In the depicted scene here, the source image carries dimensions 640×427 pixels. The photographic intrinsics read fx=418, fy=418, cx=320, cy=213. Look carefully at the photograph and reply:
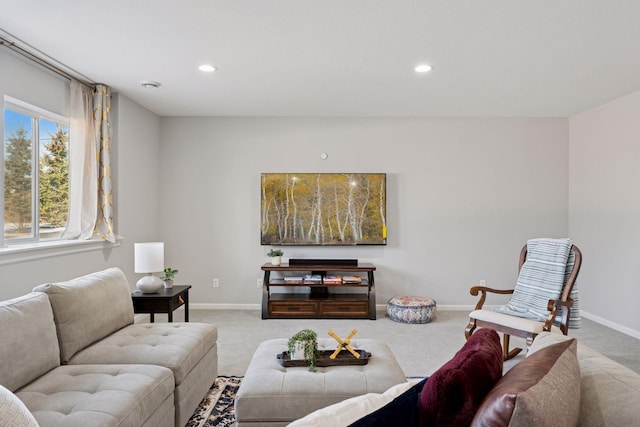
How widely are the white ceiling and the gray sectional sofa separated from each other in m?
1.75

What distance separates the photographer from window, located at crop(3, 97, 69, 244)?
3330 mm

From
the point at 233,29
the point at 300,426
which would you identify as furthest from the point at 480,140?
the point at 300,426

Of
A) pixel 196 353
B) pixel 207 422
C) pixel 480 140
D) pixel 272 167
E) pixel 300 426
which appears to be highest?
pixel 480 140

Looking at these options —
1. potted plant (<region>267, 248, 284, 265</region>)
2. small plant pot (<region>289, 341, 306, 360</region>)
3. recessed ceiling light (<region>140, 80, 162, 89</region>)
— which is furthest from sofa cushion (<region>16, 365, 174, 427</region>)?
potted plant (<region>267, 248, 284, 265</region>)

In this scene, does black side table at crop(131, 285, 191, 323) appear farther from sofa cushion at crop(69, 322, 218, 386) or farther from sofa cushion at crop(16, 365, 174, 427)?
sofa cushion at crop(16, 365, 174, 427)

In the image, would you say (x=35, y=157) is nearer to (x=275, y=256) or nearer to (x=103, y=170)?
(x=103, y=170)

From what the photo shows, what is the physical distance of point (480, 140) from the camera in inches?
215

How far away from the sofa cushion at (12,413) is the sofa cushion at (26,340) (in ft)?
2.82

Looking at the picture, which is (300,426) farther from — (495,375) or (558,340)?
(558,340)

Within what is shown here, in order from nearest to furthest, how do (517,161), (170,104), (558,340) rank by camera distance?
(558,340), (170,104), (517,161)

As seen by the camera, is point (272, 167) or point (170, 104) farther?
point (272, 167)

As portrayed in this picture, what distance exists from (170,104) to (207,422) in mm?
3642

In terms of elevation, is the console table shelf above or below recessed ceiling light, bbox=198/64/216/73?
below

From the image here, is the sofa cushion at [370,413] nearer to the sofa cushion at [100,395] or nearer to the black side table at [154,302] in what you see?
the sofa cushion at [100,395]
